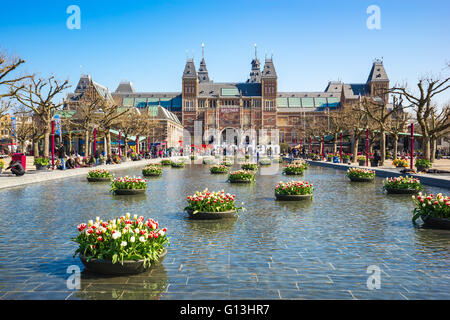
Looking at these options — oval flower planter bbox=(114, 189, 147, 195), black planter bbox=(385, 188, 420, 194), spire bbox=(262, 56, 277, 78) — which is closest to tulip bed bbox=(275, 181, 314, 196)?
black planter bbox=(385, 188, 420, 194)

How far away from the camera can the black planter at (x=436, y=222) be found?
873 cm

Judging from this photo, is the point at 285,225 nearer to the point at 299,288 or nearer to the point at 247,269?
the point at 247,269

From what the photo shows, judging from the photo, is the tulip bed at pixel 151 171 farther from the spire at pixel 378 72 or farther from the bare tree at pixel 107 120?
the spire at pixel 378 72

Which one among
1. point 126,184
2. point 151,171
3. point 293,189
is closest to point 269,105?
point 151,171

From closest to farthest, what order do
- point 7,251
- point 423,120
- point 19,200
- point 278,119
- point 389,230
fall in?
point 7,251
point 389,230
point 19,200
point 423,120
point 278,119

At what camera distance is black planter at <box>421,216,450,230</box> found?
8727 mm

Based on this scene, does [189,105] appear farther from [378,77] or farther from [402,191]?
[402,191]

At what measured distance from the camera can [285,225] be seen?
932cm

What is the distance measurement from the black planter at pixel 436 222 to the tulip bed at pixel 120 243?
19.4ft

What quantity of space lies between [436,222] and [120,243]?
658cm

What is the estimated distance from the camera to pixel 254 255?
266 inches
